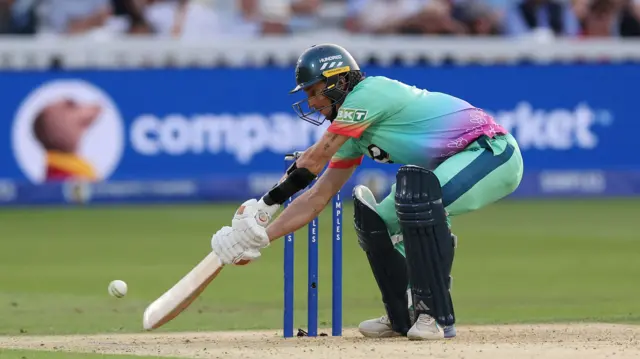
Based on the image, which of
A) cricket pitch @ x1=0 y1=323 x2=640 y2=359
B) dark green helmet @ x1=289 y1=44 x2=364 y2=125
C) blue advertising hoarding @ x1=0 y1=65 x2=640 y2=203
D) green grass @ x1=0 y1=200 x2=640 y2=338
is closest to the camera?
cricket pitch @ x1=0 y1=323 x2=640 y2=359

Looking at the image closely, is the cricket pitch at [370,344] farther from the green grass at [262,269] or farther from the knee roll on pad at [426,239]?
the green grass at [262,269]

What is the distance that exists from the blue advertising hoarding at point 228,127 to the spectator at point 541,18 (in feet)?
6.39

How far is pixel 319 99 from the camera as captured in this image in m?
7.61

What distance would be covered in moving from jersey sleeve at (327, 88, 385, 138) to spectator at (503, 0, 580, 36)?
1373 cm

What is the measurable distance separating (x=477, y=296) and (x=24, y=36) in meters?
10.1

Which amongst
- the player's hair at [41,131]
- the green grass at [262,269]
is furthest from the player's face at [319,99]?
the player's hair at [41,131]

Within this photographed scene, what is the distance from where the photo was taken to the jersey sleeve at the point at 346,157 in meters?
7.80

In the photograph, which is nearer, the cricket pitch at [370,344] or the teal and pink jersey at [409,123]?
the cricket pitch at [370,344]

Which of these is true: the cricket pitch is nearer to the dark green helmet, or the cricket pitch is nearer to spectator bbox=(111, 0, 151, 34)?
the dark green helmet

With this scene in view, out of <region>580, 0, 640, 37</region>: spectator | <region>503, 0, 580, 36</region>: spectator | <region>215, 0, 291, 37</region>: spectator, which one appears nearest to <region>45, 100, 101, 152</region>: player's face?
<region>215, 0, 291, 37</region>: spectator

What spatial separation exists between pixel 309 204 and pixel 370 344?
0.88 metres

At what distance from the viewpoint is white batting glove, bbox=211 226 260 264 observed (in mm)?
7406

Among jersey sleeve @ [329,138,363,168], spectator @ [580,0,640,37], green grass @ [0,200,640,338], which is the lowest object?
green grass @ [0,200,640,338]

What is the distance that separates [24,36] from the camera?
18.8 m
